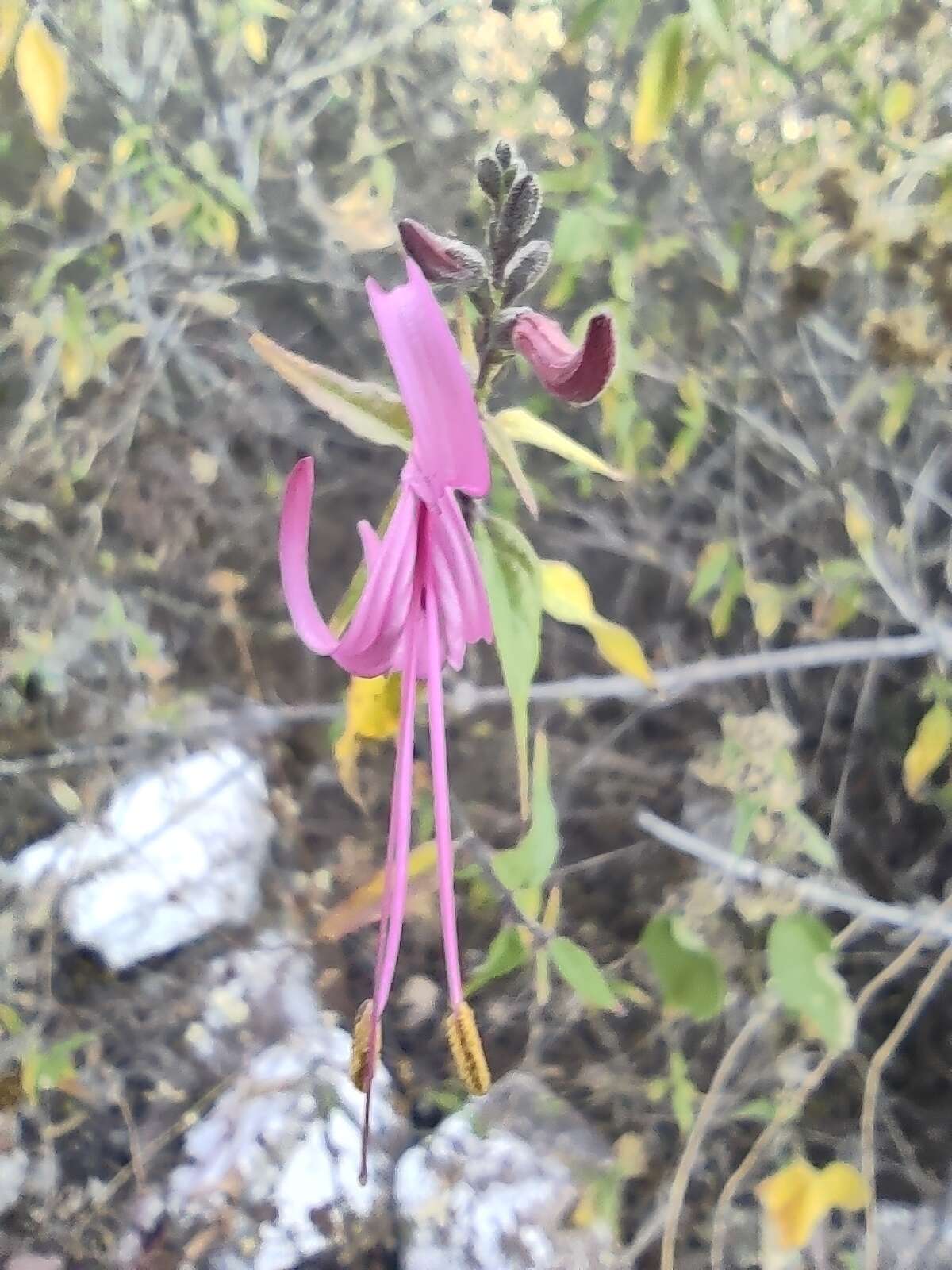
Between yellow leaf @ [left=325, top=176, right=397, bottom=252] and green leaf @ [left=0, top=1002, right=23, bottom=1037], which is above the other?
yellow leaf @ [left=325, top=176, right=397, bottom=252]

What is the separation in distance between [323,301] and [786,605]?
0.78 m

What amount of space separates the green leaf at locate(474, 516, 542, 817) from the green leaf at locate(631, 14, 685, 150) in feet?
1.11

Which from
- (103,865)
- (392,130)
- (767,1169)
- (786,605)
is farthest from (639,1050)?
(392,130)

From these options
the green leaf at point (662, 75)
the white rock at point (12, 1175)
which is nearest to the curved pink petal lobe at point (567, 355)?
the green leaf at point (662, 75)

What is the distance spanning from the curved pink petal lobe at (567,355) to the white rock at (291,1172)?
70 centimetres

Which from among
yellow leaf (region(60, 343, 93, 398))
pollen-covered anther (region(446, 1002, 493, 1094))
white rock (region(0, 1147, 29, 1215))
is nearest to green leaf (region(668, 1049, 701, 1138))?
pollen-covered anther (region(446, 1002, 493, 1094))

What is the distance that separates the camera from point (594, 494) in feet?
→ 3.87

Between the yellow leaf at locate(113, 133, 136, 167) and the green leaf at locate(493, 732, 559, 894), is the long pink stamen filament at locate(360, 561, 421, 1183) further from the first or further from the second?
the yellow leaf at locate(113, 133, 136, 167)

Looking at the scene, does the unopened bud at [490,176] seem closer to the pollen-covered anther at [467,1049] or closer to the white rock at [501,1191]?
the pollen-covered anther at [467,1049]

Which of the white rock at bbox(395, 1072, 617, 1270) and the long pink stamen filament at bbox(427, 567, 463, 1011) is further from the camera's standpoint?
the white rock at bbox(395, 1072, 617, 1270)

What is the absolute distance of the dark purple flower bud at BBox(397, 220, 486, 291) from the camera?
327 millimetres

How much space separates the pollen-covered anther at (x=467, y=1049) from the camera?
355mm

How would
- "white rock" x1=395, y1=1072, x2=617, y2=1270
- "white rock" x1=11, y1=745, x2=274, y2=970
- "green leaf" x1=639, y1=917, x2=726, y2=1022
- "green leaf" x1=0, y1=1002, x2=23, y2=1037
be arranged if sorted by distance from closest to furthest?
"green leaf" x1=639, y1=917, x2=726, y2=1022, "white rock" x1=395, y1=1072, x2=617, y2=1270, "green leaf" x1=0, y1=1002, x2=23, y2=1037, "white rock" x1=11, y1=745, x2=274, y2=970

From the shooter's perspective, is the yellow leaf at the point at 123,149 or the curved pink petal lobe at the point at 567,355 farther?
the yellow leaf at the point at 123,149
